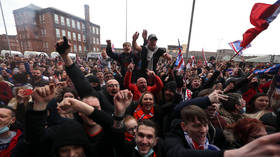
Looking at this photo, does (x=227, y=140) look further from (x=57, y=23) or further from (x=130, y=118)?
(x=57, y=23)

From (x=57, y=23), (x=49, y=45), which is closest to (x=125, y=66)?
(x=49, y=45)

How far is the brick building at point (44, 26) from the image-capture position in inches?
995

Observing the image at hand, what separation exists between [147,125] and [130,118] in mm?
467

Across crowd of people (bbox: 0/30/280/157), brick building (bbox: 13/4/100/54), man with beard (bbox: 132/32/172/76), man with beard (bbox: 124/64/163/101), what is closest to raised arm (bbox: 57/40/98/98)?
crowd of people (bbox: 0/30/280/157)

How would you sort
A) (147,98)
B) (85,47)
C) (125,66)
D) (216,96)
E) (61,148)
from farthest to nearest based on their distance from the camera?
(85,47) → (125,66) → (147,98) → (216,96) → (61,148)

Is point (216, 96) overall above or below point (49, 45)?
below

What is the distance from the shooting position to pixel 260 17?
2.97m

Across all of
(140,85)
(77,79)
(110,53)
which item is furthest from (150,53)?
(77,79)

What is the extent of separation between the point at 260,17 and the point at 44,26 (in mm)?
39773

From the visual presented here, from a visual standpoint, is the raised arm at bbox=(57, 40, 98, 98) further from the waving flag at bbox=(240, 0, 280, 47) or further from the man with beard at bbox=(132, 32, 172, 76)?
the waving flag at bbox=(240, 0, 280, 47)

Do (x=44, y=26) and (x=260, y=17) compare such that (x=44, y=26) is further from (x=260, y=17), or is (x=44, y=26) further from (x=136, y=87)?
(x=260, y=17)

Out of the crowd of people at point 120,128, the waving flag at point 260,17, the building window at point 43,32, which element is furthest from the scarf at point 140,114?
the building window at point 43,32

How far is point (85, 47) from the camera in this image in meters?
44.0

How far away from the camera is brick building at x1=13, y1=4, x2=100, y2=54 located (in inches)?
995
